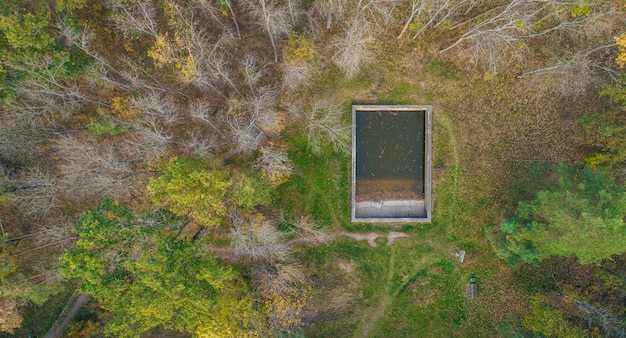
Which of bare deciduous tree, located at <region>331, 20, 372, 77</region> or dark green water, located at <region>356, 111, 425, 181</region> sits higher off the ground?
bare deciduous tree, located at <region>331, 20, 372, 77</region>

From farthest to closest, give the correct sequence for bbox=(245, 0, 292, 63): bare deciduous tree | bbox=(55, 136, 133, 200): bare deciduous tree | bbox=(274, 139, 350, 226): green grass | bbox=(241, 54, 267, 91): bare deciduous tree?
bbox=(274, 139, 350, 226): green grass → bbox=(241, 54, 267, 91): bare deciduous tree → bbox=(55, 136, 133, 200): bare deciduous tree → bbox=(245, 0, 292, 63): bare deciduous tree

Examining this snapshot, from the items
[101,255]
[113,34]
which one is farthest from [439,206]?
[113,34]

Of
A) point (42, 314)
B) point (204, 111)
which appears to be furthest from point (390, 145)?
point (42, 314)

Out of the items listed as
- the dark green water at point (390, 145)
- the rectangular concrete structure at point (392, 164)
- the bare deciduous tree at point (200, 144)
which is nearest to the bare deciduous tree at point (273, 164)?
the bare deciduous tree at point (200, 144)

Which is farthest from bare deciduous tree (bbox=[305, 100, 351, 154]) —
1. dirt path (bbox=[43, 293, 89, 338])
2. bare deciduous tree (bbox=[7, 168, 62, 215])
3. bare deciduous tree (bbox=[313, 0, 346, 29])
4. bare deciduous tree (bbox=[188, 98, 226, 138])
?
dirt path (bbox=[43, 293, 89, 338])

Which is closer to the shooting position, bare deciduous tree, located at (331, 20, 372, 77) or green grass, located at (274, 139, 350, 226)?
bare deciduous tree, located at (331, 20, 372, 77)

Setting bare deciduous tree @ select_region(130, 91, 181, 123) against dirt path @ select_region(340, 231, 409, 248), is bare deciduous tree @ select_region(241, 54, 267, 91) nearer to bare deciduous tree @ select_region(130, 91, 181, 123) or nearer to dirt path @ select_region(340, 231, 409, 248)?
bare deciduous tree @ select_region(130, 91, 181, 123)
